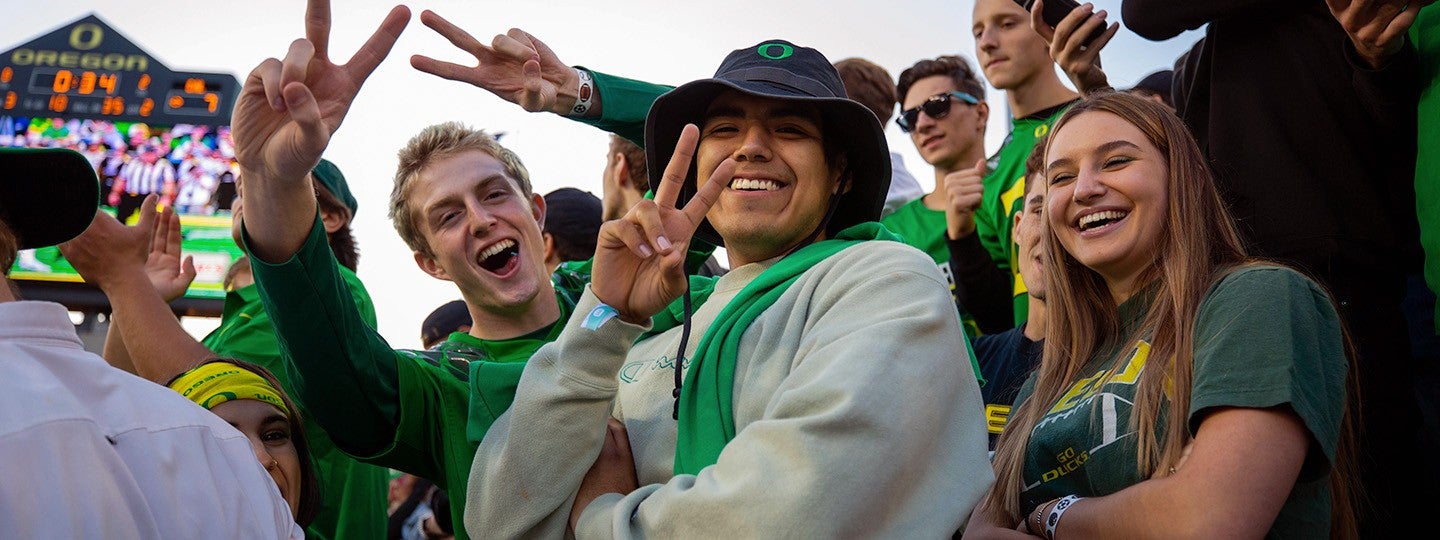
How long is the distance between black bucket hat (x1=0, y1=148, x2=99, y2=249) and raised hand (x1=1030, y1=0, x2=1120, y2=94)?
8.81ft

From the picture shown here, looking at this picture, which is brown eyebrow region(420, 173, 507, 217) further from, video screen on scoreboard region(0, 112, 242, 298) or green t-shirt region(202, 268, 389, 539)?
video screen on scoreboard region(0, 112, 242, 298)

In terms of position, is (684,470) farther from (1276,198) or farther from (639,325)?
(1276,198)

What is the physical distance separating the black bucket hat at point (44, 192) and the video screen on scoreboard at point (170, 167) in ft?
45.7

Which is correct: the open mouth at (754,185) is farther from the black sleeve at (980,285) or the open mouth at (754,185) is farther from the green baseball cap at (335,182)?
the green baseball cap at (335,182)

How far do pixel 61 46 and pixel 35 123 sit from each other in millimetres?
1414

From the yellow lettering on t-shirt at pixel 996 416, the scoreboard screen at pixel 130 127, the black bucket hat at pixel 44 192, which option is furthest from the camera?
the scoreboard screen at pixel 130 127

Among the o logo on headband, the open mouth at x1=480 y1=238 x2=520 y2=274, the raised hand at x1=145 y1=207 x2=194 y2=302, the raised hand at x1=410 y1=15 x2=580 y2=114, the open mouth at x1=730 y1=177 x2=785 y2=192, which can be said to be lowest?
the raised hand at x1=145 y1=207 x2=194 y2=302

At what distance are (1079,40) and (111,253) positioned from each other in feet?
9.54

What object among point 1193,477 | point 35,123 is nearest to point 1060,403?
point 1193,477

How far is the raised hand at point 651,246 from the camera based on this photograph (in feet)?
8.56

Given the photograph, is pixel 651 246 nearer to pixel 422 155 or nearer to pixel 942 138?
pixel 422 155

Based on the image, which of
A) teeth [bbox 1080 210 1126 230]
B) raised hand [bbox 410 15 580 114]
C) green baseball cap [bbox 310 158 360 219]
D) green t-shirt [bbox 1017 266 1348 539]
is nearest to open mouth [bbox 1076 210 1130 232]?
teeth [bbox 1080 210 1126 230]

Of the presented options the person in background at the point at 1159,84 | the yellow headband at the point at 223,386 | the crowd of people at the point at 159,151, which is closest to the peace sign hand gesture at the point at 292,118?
the yellow headband at the point at 223,386

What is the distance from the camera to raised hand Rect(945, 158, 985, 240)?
4840mm
